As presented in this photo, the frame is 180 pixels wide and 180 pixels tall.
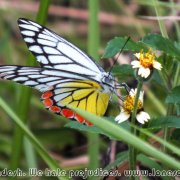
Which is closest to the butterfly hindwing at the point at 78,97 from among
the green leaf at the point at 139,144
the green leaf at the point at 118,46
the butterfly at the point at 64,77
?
the butterfly at the point at 64,77

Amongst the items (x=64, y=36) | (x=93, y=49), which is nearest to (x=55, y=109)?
(x=93, y=49)

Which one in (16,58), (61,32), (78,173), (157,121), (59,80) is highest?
(61,32)

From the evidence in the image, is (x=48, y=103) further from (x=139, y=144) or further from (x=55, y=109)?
(x=139, y=144)

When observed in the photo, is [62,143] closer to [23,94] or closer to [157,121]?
[23,94]

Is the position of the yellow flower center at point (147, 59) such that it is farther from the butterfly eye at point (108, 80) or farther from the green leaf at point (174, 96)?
the butterfly eye at point (108, 80)

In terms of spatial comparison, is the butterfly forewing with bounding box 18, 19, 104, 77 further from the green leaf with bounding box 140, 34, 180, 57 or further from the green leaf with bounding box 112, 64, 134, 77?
the green leaf with bounding box 140, 34, 180, 57

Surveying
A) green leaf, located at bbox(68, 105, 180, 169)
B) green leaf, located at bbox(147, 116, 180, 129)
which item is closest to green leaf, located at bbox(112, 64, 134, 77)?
green leaf, located at bbox(147, 116, 180, 129)

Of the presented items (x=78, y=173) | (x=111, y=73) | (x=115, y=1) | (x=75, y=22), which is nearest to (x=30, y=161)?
(x=78, y=173)
